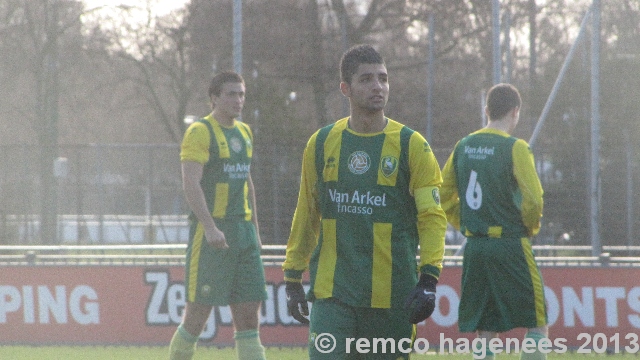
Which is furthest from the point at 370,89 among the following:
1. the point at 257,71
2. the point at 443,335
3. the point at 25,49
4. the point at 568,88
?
the point at 25,49

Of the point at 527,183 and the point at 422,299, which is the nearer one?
the point at 422,299

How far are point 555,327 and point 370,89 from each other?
524cm

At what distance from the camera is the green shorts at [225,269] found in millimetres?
6785

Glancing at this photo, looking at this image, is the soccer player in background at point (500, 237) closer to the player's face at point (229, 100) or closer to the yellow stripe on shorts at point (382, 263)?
the player's face at point (229, 100)

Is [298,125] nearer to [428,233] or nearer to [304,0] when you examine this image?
[304,0]

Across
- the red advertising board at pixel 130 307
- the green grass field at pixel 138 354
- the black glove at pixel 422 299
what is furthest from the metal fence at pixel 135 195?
the black glove at pixel 422 299

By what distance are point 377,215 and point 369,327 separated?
0.50m

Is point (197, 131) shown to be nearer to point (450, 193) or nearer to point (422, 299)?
point (450, 193)

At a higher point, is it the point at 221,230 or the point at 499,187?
the point at 499,187

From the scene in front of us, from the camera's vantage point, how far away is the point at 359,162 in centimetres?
463

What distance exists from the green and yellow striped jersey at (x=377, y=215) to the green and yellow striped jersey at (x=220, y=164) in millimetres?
2269

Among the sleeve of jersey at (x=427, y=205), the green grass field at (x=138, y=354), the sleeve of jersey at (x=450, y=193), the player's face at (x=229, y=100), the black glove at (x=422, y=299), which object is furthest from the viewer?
the green grass field at (x=138, y=354)

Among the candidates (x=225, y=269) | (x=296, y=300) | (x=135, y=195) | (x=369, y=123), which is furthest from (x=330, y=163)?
(x=135, y=195)

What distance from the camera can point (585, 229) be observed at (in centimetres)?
1336
